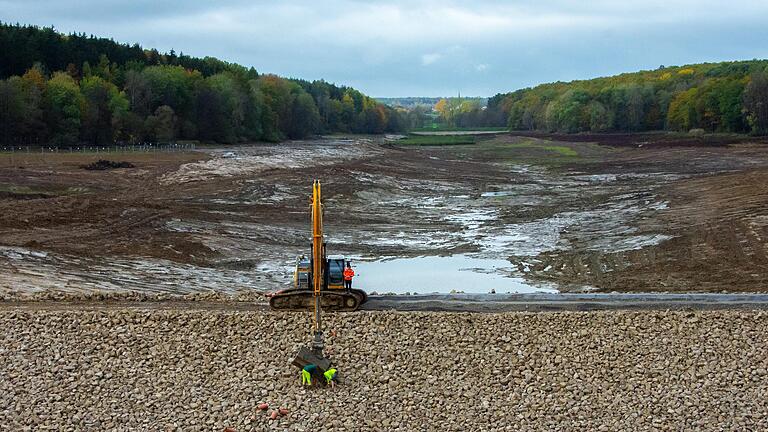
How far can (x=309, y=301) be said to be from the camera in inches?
856

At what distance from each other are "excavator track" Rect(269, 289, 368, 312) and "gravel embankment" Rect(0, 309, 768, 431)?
4.33ft

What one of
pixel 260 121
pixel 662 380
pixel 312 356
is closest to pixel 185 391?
pixel 312 356

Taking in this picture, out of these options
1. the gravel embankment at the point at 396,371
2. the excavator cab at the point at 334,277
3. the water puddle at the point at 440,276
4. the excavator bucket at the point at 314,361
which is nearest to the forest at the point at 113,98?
the water puddle at the point at 440,276

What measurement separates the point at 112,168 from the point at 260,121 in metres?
69.5

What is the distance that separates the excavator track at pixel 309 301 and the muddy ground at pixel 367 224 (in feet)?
25.6

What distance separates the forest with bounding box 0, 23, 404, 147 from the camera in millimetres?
86562

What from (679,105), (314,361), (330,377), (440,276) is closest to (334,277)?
(314,361)

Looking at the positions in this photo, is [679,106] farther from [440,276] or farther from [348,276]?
[348,276]

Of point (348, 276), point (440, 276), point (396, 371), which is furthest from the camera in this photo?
point (440, 276)

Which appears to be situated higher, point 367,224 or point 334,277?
point 334,277

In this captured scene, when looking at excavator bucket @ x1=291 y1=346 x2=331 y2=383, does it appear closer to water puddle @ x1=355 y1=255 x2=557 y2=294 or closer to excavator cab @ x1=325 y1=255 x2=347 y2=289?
excavator cab @ x1=325 y1=255 x2=347 y2=289

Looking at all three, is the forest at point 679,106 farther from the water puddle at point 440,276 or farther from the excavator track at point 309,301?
the excavator track at point 309,301

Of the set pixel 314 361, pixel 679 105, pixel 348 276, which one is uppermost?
pixel 679 105

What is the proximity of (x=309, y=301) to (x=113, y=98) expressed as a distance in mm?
80780
